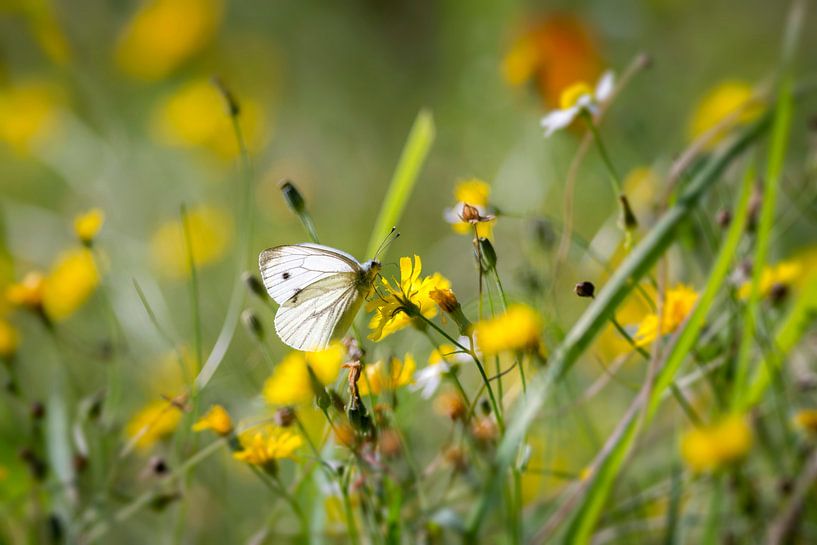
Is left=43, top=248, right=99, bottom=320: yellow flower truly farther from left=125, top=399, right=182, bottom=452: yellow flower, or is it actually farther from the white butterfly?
the white butterfly

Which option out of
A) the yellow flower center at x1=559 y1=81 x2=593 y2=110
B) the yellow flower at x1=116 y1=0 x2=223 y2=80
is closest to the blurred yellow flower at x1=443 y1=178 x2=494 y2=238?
the yellow flower center at x1=559 y1=81 x2=593 y2=110

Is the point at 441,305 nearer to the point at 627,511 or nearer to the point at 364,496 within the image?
the point at 364,496

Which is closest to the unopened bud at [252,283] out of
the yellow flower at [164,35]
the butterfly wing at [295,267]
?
the butterfly wing at [295,267]

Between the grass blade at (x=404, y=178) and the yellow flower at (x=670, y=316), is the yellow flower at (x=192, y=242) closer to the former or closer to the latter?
the grass blade at (x=404, y=178)

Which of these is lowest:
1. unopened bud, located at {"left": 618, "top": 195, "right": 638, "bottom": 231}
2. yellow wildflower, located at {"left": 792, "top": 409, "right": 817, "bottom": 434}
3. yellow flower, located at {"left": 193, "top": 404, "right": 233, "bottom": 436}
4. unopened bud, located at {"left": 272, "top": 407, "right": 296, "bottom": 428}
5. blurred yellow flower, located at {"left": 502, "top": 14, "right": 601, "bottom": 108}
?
yellow wildflower, located at {"left": 792, "top": 409, "right": 817, "bottom": 434}

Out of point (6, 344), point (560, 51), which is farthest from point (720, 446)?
point (560, 51)

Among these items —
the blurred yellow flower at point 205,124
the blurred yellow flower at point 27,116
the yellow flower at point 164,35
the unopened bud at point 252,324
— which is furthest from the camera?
the yellow flower at point 164,35

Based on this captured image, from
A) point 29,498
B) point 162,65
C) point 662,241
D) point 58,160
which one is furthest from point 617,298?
point 162,65

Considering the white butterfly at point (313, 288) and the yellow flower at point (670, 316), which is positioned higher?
the white butterfly at point (313, 288)
